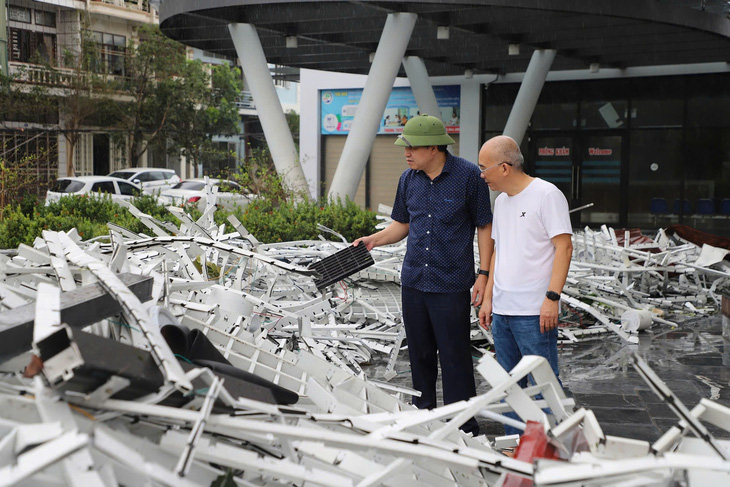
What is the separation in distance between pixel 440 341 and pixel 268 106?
37.0ft

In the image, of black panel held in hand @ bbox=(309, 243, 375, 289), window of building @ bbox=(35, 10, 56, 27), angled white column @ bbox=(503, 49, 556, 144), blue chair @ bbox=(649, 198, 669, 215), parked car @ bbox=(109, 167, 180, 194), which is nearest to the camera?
black panel held in hand @ bbox=(309, 243, 375, 289)

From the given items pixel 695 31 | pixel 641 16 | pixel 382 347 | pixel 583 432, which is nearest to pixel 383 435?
pixel 583 432

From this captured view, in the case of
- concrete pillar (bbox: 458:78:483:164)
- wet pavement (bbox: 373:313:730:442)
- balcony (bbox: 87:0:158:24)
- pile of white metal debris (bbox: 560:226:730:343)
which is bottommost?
wet pavement (bbox: 373:313:730:442)

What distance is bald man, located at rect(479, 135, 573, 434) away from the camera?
15.1 feet

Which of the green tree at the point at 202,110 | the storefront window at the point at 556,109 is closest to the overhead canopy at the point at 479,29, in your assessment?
the storefront window at the point at 556,109

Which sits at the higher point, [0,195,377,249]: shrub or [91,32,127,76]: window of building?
[91,32,127,76]: window of building

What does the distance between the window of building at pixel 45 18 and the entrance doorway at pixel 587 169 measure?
89.8ft

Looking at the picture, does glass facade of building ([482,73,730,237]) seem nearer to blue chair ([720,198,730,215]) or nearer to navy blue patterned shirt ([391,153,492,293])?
blue chair ([720,198,730,215])

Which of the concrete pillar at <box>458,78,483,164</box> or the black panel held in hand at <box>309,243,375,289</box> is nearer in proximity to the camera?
the black panel held in hand at <box>309,243,375,289</box>

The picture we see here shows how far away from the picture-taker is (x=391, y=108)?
24.8 m

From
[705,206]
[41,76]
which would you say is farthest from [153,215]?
[41,76]

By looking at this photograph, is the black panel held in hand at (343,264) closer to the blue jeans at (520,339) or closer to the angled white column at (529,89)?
the blue jeans at (520,339)

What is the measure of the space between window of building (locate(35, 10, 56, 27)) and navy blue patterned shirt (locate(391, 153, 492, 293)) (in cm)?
3953

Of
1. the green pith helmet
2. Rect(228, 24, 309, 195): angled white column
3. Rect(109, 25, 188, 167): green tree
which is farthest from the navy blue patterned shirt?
Rect(109, 25, 188, 167): green tree
